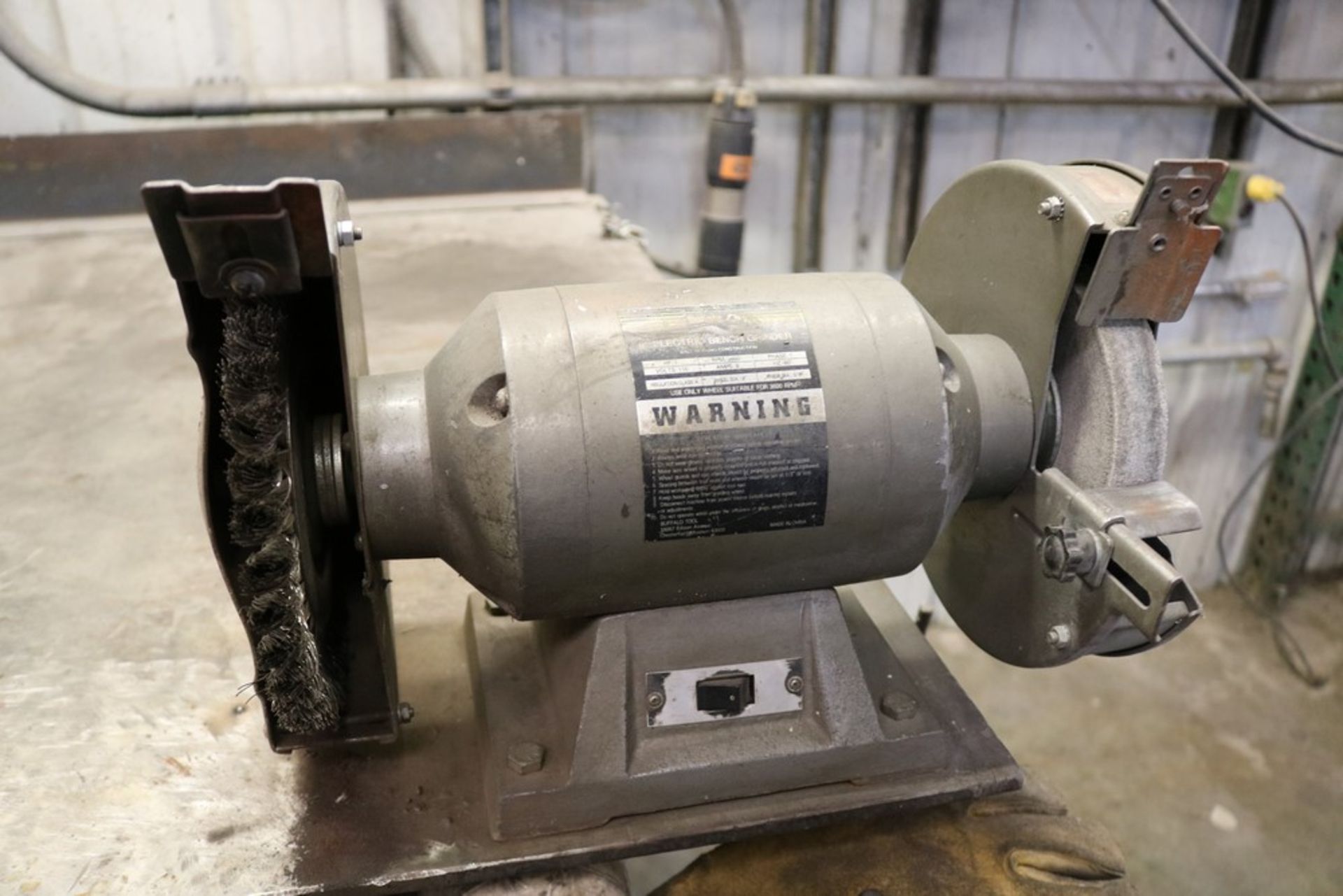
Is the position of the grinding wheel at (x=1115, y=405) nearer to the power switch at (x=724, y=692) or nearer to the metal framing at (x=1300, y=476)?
the power switch at (x=724, y=692)

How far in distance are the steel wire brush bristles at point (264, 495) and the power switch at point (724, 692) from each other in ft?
0.91

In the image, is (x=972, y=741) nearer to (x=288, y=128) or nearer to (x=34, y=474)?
(x=34, y=474)

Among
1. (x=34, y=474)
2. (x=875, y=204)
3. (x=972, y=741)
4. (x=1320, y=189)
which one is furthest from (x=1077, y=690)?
(x=34, y=474)

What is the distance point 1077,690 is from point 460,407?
2501 mm

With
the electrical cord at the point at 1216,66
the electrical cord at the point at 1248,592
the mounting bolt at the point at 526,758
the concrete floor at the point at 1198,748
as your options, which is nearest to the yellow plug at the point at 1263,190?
the electrical cord at the point at 1216,66

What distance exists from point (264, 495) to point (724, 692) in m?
0.36

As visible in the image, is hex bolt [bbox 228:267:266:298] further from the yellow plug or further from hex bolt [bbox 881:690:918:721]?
the yellow plug

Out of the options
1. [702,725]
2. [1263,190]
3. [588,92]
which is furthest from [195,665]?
[1263,190]

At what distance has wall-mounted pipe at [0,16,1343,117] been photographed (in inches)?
82.7

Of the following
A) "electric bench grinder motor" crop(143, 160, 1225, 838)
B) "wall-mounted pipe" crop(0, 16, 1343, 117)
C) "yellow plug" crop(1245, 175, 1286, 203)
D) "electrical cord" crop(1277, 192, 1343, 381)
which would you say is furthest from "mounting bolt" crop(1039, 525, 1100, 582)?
"electrical cord" crop(1277, 192, 1343, 381)

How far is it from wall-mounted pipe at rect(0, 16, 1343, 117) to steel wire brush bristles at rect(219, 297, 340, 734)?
169cm

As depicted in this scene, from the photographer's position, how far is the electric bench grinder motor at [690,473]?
65 centimetres

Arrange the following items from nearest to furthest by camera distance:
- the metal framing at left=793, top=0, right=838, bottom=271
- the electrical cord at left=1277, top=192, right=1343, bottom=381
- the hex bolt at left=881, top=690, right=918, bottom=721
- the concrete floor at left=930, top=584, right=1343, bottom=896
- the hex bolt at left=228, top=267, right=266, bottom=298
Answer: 1. the hex bolt at left=228, top=267, right=266, bottom=298
2. the hex bolt at left=881, top=690, right=918, bottom=721
3. the concrete floor at left=930, top=584, right=1343, bottom=896
4. the metal framing at left=793, top=0, right=838, bottom=271
5. the electrical cord at left=1277, top=192, right=1343, bottom=381

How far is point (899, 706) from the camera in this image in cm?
83
